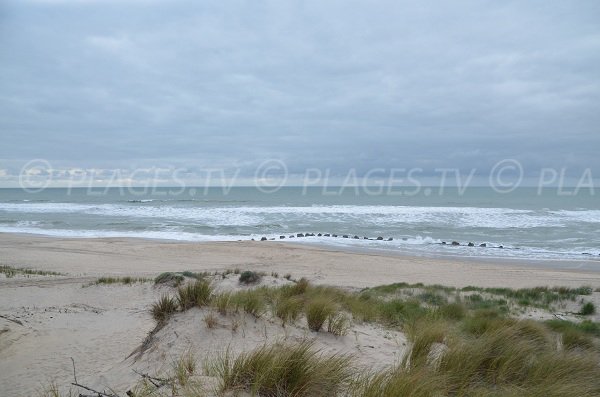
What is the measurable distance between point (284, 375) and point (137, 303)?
7867 mm

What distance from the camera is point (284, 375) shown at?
382 centimetres

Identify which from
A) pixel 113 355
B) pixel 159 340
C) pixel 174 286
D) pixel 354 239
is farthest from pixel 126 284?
pixel 354 239

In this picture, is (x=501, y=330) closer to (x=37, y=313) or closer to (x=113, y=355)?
(x=113, y=355)

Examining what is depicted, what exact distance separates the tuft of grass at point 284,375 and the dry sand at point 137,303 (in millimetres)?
1086

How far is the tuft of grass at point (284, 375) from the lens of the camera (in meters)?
3.72

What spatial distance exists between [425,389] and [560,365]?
7.65ft

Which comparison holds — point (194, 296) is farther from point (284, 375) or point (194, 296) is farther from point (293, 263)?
point (293, 263)

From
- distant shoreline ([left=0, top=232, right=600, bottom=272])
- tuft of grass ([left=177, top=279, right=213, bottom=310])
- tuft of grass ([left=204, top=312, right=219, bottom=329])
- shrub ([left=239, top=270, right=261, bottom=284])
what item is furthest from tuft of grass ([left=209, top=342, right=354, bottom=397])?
distant shoreline ([left=0, top=232, right=600, bottom=272])

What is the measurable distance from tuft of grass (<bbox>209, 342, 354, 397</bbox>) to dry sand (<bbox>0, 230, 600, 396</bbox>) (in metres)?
1.09

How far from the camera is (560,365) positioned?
4754 mm

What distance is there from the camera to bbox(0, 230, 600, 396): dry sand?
5.46 m

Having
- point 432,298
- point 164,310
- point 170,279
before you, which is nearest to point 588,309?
point 432,298

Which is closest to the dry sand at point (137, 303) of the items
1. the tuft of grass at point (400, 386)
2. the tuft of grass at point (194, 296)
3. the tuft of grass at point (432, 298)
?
the tuft of grass at point (194, 296)

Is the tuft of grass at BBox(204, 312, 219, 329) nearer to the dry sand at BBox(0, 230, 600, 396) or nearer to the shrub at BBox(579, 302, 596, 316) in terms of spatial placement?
the dry sand at BBox(0, 230, 600, 396)
